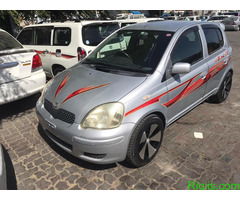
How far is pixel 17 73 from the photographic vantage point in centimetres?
385

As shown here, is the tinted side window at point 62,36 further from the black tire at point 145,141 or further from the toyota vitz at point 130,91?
the black tire at point 145,141

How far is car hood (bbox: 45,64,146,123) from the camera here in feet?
7.89

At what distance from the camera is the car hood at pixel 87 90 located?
2.40 meters

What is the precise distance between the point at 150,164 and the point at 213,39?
8.66 feet

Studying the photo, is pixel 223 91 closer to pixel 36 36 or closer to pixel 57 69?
pixel 57 69

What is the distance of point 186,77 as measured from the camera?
307cm

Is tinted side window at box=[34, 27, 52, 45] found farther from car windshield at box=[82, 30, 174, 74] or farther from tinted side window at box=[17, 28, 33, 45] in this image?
car windshield at box=[82, 30, 174, 74]

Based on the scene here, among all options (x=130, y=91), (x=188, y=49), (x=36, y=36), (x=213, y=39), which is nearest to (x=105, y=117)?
(x=130, y=91)

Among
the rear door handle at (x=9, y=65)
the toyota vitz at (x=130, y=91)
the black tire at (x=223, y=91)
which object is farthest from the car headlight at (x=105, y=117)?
the black tire at (x=223, y=91)

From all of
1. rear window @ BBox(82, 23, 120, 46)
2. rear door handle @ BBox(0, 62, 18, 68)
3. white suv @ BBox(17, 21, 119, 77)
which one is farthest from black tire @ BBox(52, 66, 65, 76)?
rear door handle @ BBox(0, 62, 18, 68)

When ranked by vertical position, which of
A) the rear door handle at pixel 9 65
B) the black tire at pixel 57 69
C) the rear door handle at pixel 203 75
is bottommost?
the black tire at pixel 57 69

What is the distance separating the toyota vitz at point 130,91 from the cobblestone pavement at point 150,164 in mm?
283

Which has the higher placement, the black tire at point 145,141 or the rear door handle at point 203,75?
the rear door handle at point 203,75

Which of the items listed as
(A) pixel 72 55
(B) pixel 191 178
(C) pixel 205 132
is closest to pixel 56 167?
(B) pixel 191 178
